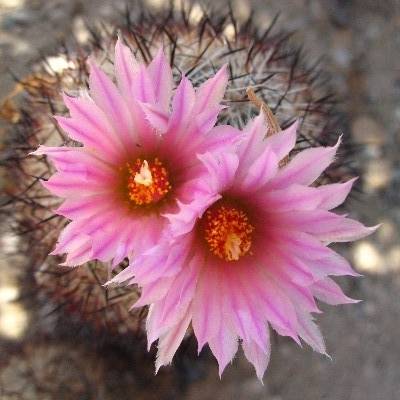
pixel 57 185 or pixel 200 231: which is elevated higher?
pixel 57 185

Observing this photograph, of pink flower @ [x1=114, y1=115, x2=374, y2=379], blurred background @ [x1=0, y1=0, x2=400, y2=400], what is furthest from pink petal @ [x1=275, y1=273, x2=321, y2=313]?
blurred background @ [x1=0, y1=0, x2=400, y2=400]

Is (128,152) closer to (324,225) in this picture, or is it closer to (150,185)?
(150,185)

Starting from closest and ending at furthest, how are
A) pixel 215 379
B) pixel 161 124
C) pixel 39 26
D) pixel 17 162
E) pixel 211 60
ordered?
pixel 161 124 < pixel 211 60 < pixel 17 162 < pixel 215 379 < pixel 39 26

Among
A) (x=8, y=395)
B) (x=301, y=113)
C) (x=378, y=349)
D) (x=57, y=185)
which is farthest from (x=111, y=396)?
(x=57, y=185)

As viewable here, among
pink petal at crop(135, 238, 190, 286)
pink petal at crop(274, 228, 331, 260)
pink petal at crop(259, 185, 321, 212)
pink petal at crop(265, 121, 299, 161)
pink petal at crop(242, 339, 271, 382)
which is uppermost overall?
pink petal at crop(265, 121, 299, 161)

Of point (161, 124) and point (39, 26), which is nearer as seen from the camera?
point (161, 124)

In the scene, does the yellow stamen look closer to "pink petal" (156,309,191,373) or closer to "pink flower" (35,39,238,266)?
"pink flower" (35,39,238,266)

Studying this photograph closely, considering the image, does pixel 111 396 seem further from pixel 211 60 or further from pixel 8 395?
Result: pixel 211 60

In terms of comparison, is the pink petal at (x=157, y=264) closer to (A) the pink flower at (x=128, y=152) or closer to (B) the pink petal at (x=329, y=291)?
(A) the pink flower at (x=128, y=152)
